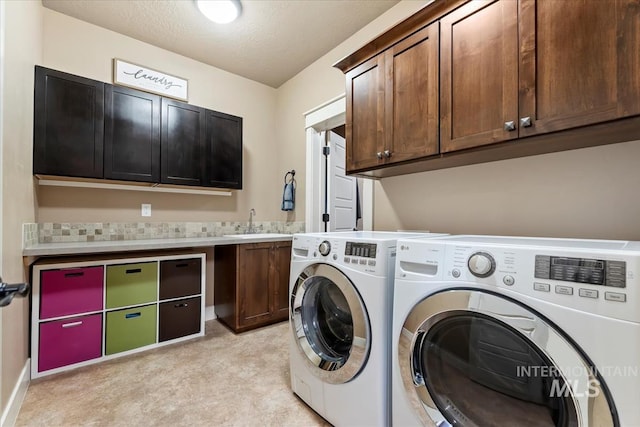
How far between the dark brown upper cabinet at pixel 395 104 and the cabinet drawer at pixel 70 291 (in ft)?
6.77

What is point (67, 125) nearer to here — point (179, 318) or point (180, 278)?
point (180, 278)

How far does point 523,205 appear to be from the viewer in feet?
5.08

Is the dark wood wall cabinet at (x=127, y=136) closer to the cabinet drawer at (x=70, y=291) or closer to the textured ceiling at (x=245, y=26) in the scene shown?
the textured ceiling at (x=245, y=26)

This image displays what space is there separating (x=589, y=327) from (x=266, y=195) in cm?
326

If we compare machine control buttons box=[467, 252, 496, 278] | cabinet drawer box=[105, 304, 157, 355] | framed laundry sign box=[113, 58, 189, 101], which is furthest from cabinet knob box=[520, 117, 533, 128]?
framed laundry sign box=[113, 58, 189, 101]

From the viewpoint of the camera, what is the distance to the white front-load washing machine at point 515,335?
695 mm

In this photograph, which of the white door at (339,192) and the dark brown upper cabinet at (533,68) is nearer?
the dark brown upper cabinet at (533,68)

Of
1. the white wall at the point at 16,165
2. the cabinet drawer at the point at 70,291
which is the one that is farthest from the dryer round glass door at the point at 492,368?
the cabinet drawer at the point at 70,291

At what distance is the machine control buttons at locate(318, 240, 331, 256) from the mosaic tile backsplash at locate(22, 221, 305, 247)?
1.82m

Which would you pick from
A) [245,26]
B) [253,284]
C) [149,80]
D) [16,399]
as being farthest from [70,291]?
[245,26]

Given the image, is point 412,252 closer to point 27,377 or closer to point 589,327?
point 589,327

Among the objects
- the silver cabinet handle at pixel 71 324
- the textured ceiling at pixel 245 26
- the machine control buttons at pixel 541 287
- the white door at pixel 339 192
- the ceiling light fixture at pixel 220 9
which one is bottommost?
the silver cabinet handle at pixel 71 324

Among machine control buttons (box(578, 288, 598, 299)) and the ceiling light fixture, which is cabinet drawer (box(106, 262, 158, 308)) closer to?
the ceiling light fixture

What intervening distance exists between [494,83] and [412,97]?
45 centimetres
